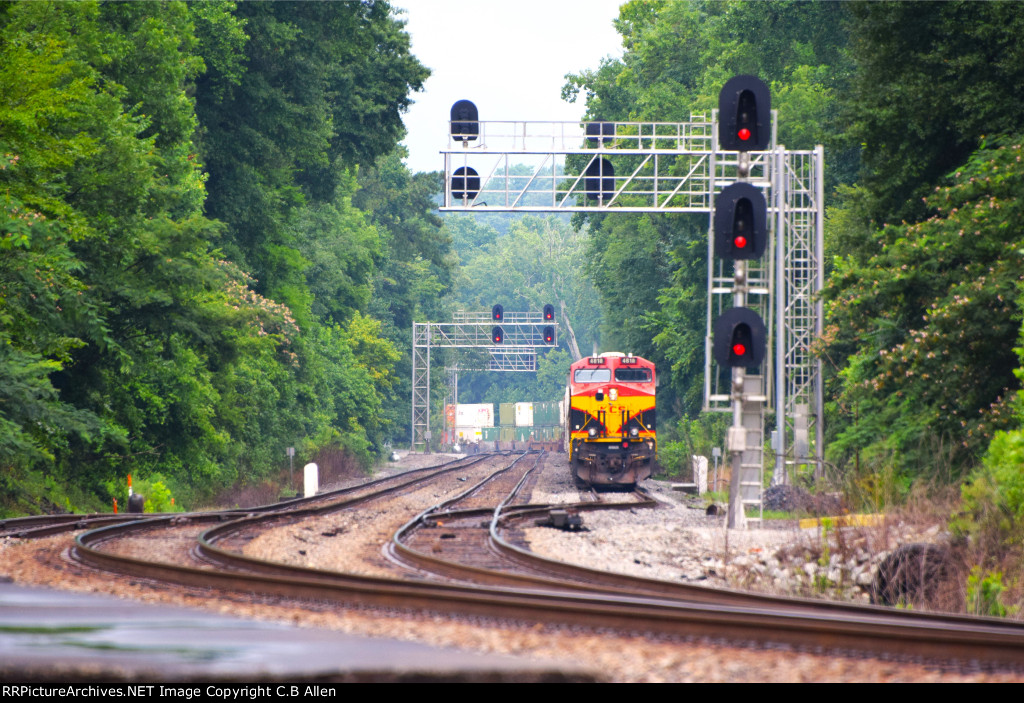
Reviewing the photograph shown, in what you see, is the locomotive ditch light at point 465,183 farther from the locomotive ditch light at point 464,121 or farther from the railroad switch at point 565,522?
the railroad switch at point 565,522

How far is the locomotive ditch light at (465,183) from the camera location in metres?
29.6

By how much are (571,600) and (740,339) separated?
797cm

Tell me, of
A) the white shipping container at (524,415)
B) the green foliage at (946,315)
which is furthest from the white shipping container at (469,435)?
the green foliage at (946,315)

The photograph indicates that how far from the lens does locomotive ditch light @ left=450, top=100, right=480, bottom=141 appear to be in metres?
28.4

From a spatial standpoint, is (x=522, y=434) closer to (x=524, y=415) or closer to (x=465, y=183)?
(x=524, y=415)

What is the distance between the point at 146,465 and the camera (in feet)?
95.8

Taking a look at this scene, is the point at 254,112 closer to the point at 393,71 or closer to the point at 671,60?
the point at 393,71

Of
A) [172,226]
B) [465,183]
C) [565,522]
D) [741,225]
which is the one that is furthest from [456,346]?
[741,225]

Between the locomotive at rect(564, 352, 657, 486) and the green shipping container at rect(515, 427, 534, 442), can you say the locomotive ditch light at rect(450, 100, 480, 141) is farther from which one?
the green shipping container at rect(515, 427, 534, 442)

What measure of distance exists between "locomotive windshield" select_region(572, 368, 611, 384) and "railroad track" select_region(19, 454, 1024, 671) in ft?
51.8

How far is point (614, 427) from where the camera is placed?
1206 inches

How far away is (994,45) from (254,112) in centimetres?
2708

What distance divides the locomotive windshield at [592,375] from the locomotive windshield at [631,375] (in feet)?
0.95
